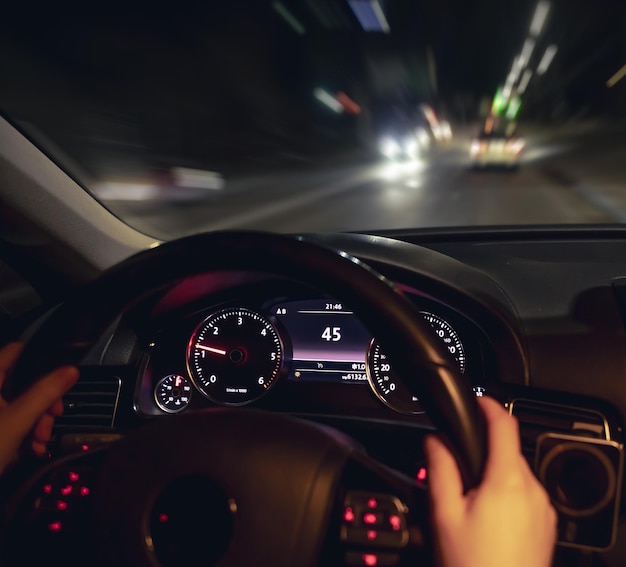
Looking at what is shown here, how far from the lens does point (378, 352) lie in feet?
8.74

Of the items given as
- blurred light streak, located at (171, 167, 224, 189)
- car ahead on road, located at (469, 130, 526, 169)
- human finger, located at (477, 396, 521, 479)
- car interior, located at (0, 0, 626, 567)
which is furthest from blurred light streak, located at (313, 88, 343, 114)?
human finger, located at (477, 396, 521, 479)

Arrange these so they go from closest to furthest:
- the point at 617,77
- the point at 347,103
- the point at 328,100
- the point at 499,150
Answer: the point at 499,150 → the point at 328,100 → the point at 347,103 → the point at 617,77

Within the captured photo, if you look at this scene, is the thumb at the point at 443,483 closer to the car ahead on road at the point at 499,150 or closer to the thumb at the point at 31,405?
the thumb at the point at 31,405

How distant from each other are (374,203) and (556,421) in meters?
11.2

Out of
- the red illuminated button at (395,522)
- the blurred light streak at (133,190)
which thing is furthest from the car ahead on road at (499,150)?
the red illuminated button at (395,522)

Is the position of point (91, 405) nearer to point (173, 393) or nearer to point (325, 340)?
point (173, 393)

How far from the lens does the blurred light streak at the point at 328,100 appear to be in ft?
110

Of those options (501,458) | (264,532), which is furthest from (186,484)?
(501,458)

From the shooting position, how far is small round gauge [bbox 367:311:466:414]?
255 cm

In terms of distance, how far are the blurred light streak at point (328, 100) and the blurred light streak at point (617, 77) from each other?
18706 mm

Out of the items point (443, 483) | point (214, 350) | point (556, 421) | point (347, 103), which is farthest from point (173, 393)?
point (347, 103)

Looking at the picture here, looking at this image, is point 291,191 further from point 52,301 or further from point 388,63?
point 52,301

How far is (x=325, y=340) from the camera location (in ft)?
9.04

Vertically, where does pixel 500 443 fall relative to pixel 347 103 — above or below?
below
